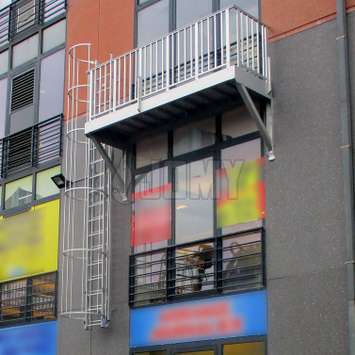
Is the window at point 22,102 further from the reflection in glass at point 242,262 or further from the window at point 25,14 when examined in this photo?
the reflection in glass at point 242,262

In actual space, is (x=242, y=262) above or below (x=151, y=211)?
below

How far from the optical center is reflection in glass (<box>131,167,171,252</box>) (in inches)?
534

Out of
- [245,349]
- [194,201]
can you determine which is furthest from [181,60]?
[245,349]

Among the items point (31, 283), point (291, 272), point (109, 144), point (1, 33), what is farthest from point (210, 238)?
point (1, 33)

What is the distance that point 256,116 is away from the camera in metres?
11.9

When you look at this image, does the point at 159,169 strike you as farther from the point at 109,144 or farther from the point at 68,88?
the point at 68,88

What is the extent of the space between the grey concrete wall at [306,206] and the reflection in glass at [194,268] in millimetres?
1190

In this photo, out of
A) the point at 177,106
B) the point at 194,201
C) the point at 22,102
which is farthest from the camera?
the point at 22,102

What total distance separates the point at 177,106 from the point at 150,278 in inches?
111

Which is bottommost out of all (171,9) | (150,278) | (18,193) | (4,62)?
(150,278)

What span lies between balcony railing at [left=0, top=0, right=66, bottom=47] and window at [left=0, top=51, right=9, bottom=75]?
0.91 ft

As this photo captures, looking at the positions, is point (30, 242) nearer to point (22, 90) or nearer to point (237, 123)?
point (22, 90)

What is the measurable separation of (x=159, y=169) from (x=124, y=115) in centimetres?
121

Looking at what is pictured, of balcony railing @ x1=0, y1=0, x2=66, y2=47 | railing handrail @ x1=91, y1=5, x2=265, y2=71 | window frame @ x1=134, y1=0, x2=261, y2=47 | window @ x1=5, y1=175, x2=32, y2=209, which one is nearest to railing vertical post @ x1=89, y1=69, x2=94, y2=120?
railing handrail @ x1=91, y1=5, x2=265, y2=71
